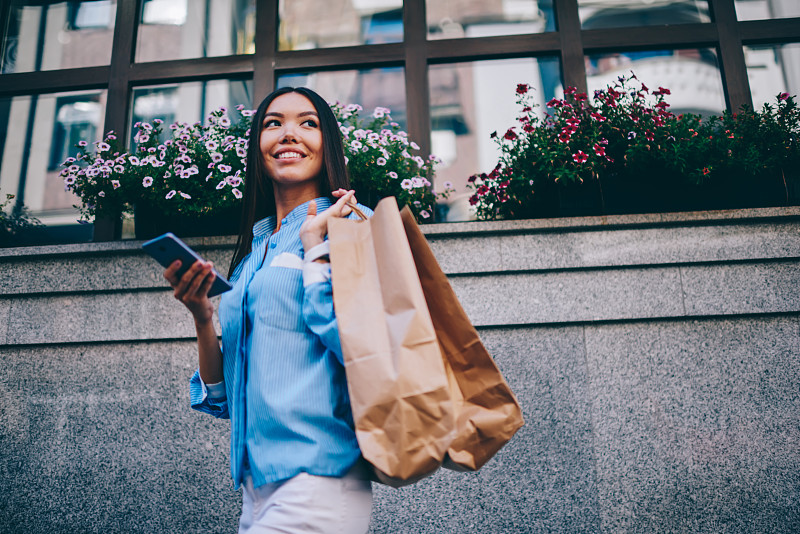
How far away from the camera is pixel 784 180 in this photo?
10.9ft

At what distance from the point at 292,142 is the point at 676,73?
136 inches

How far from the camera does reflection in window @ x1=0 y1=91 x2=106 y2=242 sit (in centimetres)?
421

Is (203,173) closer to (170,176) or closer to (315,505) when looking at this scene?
(170,176)

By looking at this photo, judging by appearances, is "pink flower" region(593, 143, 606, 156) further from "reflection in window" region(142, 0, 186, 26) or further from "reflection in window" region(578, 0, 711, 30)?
"reflection in window" region(142, 0, 186, 26)

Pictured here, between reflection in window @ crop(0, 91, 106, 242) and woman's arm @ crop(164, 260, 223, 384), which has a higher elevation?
reflection in window @ crop(0, 91, 106, 242)

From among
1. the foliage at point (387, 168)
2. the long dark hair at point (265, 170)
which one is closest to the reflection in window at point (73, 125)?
the foliage at point (387, 168)

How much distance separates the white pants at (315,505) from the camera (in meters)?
1.31

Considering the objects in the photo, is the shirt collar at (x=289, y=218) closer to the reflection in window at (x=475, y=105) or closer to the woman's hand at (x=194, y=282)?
the woman's hand at (x=194, y=282)

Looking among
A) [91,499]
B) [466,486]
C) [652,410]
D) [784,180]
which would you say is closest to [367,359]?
[466,486]

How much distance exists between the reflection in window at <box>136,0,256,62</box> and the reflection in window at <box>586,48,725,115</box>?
2.71m

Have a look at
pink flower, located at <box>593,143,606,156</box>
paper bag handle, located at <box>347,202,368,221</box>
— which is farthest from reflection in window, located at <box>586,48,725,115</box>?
paper bag handle, located at <box>347,202,368,221</box>

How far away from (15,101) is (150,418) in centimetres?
296

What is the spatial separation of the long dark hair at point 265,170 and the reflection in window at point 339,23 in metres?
2.61

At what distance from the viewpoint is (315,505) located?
132 cm
